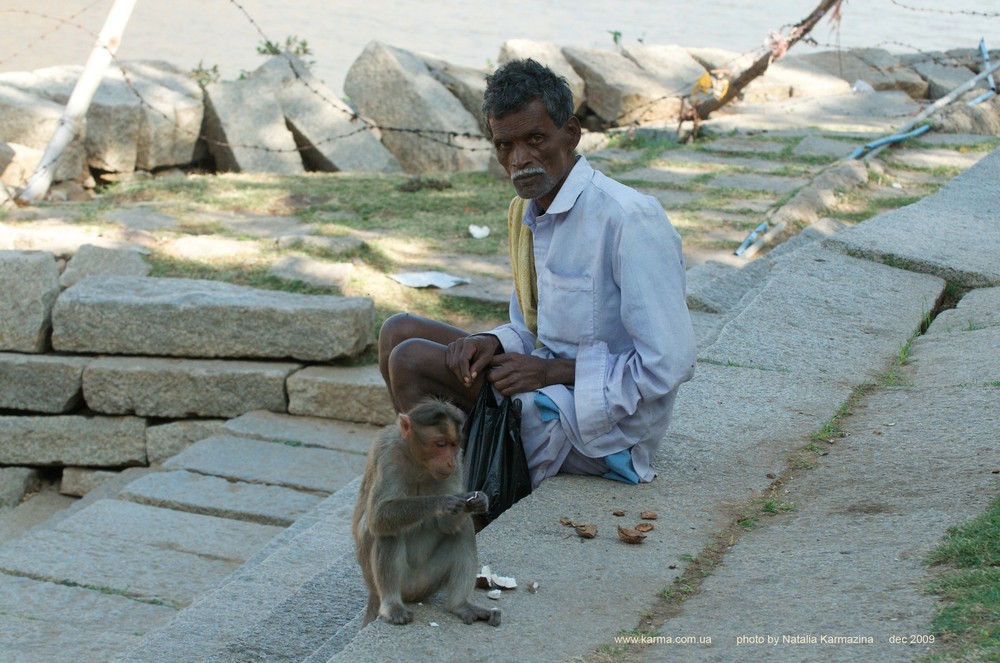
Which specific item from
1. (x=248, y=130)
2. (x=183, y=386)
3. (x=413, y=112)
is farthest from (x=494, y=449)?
(x=413, y=112)

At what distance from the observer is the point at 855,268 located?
5.42 meters

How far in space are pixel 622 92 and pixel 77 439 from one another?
23.5 feet

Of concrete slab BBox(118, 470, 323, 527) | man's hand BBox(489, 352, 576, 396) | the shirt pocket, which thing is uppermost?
the shirt pocket

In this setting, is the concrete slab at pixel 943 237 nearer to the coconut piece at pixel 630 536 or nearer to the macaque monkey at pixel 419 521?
the coconut piece at pixel 630 536

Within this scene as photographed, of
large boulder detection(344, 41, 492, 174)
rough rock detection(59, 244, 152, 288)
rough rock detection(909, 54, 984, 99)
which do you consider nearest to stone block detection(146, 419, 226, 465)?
rough rock detection(59, 244, 152, 288)

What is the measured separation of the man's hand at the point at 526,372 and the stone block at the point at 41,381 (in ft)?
11.3

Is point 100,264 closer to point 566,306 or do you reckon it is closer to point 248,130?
point 248,130

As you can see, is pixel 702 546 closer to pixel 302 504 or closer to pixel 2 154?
pixel 302 504

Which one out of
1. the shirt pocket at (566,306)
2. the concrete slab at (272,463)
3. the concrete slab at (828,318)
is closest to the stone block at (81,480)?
the concrete slab at (272,463)

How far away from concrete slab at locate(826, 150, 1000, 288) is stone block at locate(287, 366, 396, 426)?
232 cm

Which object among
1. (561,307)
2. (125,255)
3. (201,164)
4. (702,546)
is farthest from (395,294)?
(201,164)

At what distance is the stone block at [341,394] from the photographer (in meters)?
5.66

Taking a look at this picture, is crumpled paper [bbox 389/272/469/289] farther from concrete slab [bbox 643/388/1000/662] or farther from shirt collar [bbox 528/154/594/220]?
shirt collar [bbox 528/154/594/220]

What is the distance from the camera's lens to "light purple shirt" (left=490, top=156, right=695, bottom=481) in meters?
3.11
